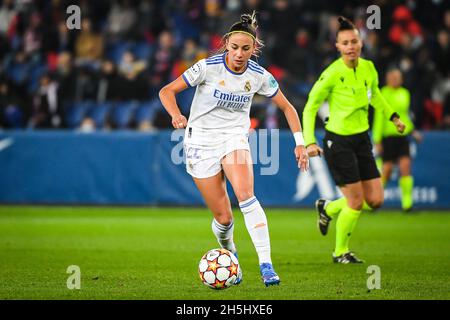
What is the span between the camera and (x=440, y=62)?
1944cm

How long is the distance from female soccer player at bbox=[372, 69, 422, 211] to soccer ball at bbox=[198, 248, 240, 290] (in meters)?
9.33

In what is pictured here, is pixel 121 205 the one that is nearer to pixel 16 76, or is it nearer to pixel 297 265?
pixel 16 76

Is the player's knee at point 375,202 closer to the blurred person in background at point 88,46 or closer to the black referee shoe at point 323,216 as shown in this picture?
the black referee shoe at point 323,216

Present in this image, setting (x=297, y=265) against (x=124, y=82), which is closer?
(x=297, y=265)

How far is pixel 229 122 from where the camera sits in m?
8.36

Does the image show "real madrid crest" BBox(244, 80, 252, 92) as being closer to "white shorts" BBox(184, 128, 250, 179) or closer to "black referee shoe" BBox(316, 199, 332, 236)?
"white shorts" BBox(184, 128, 250, 179)

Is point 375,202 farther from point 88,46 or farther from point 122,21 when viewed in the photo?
point 122,21

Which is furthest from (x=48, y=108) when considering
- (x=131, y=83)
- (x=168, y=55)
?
(x=168, y=55)

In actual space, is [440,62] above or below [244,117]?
above

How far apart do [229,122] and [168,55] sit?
1215 cm

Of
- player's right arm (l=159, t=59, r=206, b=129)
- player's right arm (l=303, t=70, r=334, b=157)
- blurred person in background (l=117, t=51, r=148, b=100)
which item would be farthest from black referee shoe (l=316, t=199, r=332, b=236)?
blurred person in background (l=117, t=51, r=148, b=100)
